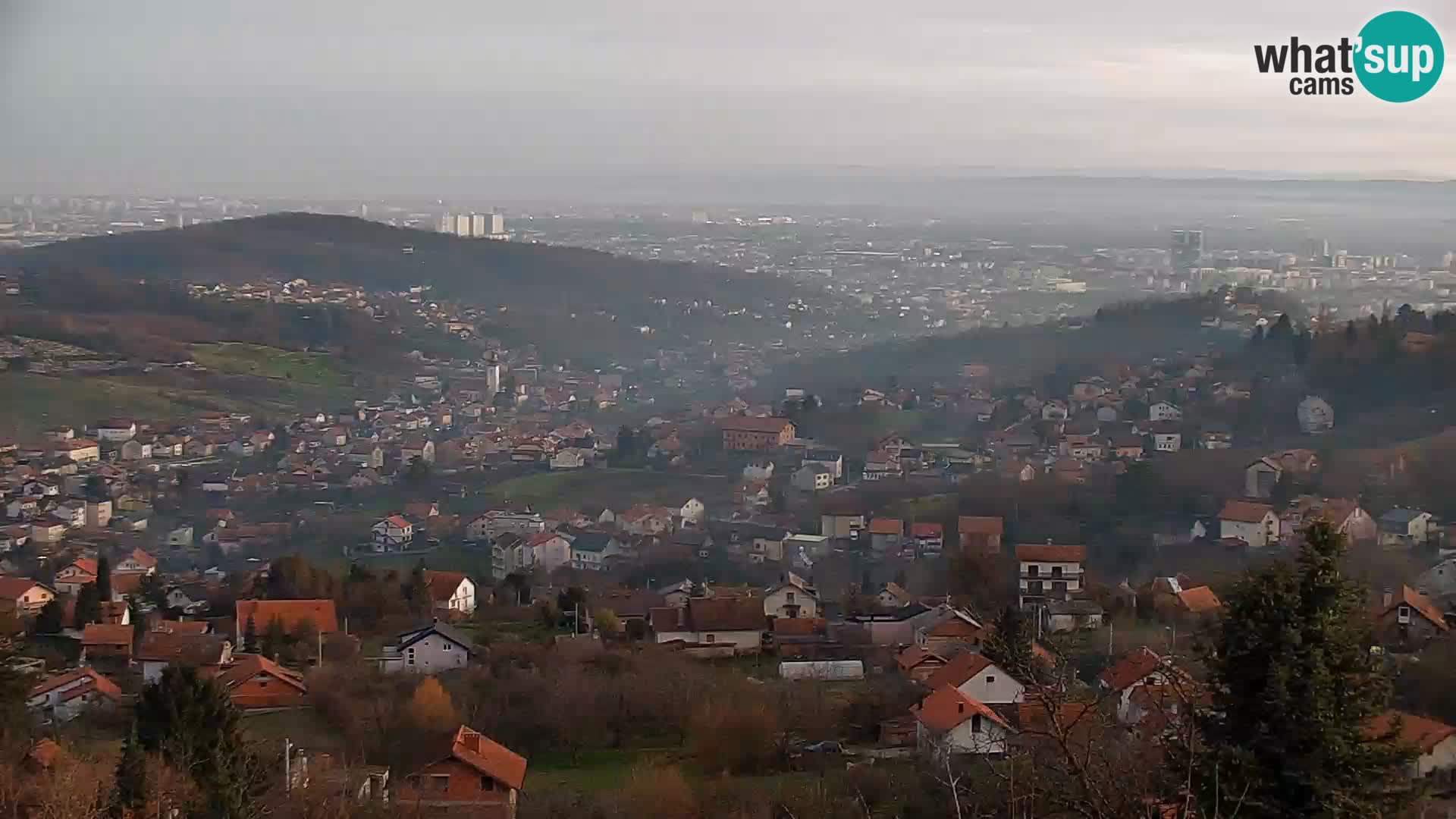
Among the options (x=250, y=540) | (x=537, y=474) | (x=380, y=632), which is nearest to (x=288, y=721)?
(x=380, y=632)

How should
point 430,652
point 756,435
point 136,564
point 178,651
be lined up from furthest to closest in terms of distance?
point 756,435, point 136,564, point 178,651, point 430,652

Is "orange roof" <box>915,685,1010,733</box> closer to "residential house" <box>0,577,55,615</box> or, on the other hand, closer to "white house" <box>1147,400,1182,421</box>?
"residential house" <box>0,577,55,615</box>

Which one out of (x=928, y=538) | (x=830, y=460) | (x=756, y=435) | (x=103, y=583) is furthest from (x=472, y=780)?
(x=756, y=435)

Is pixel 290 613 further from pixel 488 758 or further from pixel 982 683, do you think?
pixel 982 683

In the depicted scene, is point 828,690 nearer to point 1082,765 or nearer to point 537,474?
point 1082,765

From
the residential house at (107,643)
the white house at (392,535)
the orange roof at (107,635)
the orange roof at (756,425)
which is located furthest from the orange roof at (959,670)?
the orange roof at (756,425)

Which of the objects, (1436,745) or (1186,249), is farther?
(1186,249)
